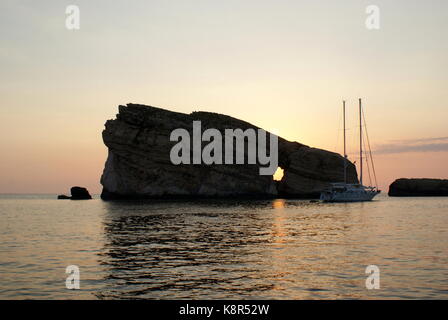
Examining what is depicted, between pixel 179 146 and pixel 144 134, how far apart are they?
10.0 meters

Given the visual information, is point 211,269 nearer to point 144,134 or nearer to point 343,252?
point 343,252

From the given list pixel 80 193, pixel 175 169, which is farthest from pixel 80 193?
pixel 175 169

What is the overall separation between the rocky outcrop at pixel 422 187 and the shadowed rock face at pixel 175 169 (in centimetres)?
4892

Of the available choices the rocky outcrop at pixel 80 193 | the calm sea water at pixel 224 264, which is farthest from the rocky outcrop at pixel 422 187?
the calm sea water at pixel 224 264

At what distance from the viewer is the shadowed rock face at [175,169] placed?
386 ft

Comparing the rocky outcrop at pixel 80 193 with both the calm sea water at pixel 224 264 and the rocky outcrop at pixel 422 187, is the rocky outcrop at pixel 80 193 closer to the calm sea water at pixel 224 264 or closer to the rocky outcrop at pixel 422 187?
the calm sea water at pixel 224 264

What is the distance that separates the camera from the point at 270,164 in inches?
5236

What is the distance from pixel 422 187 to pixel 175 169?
10218 centimetres

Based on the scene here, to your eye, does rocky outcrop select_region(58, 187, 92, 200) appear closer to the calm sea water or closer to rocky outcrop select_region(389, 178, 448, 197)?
the calm sea water

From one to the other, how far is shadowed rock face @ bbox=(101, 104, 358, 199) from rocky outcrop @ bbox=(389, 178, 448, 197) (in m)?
48.9

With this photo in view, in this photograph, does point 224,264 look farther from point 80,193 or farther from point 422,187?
point 422,187

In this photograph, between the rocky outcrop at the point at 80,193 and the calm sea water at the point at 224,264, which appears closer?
the calm sea water at the point at 224,264

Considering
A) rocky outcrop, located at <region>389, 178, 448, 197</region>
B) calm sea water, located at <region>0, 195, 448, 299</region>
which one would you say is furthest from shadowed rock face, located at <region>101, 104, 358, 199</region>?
calm sea water, located at <region>0, 195, 448, 299</region>

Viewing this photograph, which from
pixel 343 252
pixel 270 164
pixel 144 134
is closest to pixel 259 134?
pixel 270 164
